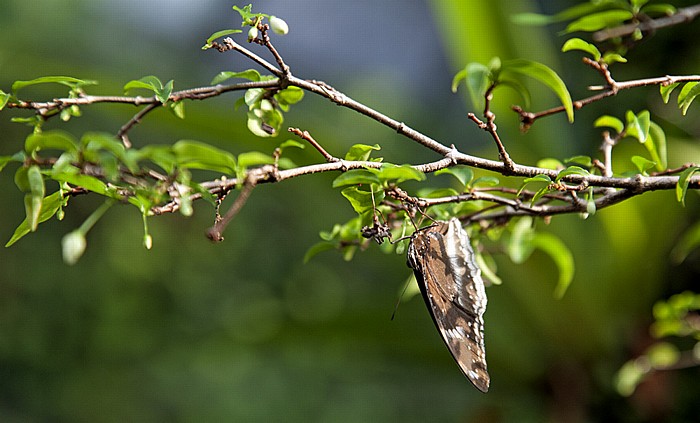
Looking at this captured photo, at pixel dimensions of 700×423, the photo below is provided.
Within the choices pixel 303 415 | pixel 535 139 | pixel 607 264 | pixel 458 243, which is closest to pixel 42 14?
pixel 303 415

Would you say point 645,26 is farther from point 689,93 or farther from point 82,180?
point 82,180

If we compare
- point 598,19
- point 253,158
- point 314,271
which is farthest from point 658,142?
point 314,271

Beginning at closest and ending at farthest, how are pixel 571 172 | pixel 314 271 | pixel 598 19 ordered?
pixel 571 172, pixel 598 19, pixel 314 271

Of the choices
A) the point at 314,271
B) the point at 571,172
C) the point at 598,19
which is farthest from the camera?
the point at 314,271

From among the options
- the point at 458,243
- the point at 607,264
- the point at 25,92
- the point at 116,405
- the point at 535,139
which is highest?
the point at 458,243

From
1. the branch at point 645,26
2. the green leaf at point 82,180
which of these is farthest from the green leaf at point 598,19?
the green leaf at point 82,180

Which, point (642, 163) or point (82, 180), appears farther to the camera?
point (642, 163)

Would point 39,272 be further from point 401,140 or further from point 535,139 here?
point 535,139
